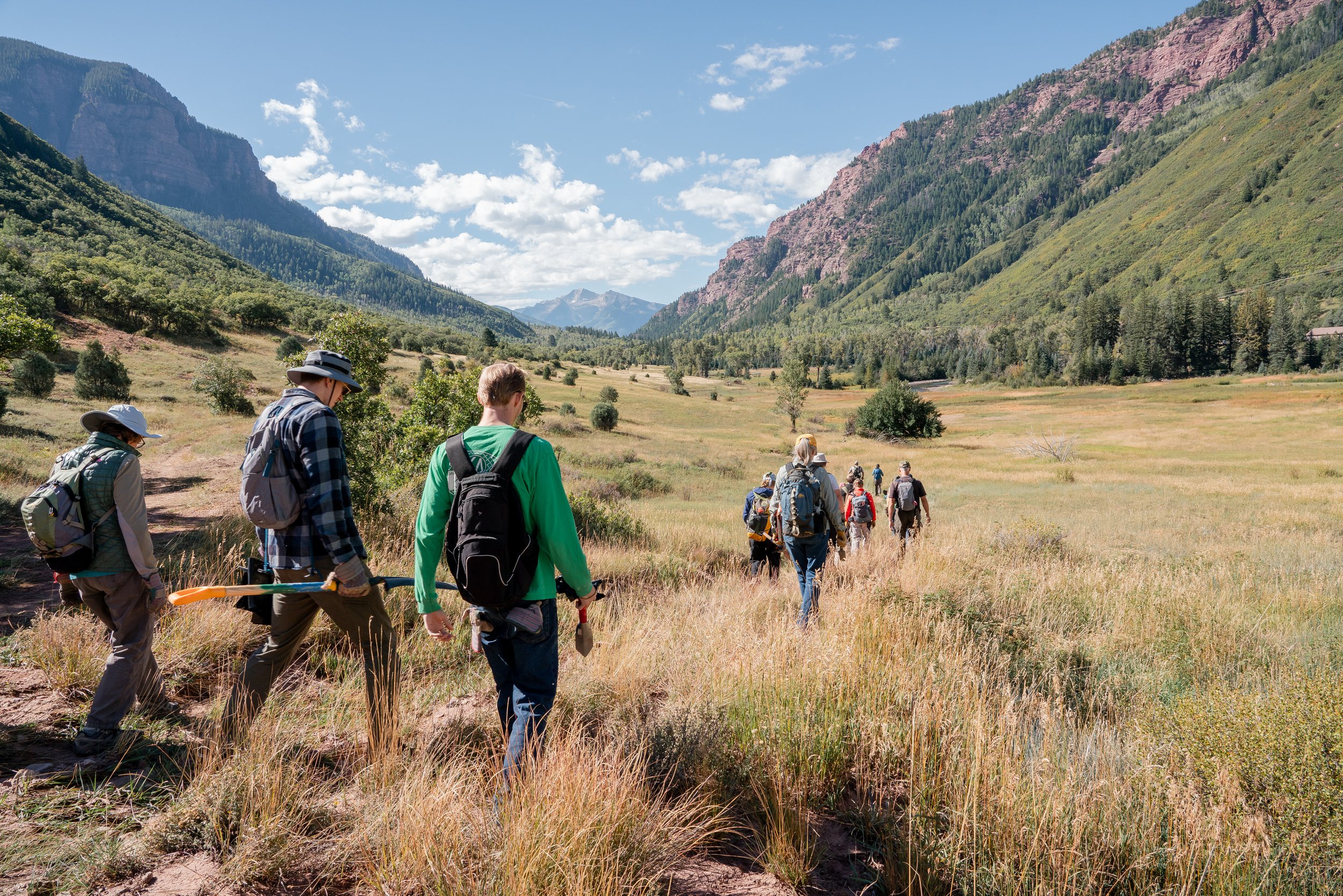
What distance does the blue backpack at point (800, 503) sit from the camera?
6.05 metres

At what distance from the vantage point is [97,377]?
1091 inches

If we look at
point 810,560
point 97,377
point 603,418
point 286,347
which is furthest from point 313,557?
point 286,347

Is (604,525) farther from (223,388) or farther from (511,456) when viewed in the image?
(223,388)

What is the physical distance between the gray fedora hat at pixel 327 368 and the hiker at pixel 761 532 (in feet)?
18.8

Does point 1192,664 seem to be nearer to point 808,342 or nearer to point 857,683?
point 857,683

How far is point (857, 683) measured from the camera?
3631 mm

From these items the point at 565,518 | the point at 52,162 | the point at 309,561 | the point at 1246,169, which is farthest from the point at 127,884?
the point at 1246,169

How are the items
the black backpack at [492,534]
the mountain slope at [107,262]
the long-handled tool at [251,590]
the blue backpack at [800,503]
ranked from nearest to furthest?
1. the black backpack at [492,534]
2. the long-handled tool at [251,590]
3. the blue backpack at [800,503]
4. the mountain slope at [107,262]

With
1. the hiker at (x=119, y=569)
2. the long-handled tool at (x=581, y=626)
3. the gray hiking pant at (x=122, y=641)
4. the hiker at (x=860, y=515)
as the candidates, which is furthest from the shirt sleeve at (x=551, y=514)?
the hiker at (x=860, y=515)

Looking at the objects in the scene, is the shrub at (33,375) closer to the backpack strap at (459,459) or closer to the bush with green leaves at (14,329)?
the bush with green leaves at (14,329)

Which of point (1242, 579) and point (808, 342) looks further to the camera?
point (808, 342)

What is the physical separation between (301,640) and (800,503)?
14.5 ft

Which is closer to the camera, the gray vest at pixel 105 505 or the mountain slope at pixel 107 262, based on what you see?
the gray vest at pixel 105 505

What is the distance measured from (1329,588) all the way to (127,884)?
36.5 ft
